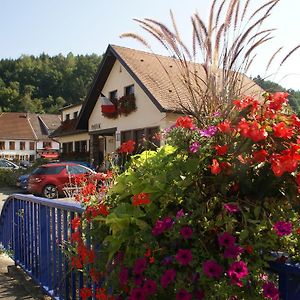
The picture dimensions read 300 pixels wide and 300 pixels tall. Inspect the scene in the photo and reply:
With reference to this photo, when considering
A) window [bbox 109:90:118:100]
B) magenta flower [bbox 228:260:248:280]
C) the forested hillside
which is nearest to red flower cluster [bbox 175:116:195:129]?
magenta flower [bbox 228:260:248:280]

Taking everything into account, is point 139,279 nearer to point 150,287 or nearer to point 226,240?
point 150,287

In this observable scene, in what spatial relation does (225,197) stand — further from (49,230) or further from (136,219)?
(49,230)

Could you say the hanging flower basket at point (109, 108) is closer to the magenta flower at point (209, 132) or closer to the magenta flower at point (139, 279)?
the magenta flower at point (209, 132)

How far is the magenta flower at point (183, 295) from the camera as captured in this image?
1.79 metres

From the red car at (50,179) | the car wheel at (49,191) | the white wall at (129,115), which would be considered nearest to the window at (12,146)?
the white wall at (129,115)

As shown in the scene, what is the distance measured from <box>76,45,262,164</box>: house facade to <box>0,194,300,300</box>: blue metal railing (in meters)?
14.3

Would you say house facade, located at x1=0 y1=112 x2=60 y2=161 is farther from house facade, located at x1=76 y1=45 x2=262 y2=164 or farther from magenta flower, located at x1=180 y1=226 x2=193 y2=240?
magenta flower, located at x1=180 y1=226 x2=193 y2=240

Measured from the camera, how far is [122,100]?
78.1 feet

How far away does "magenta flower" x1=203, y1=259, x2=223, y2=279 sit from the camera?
1.76 meters

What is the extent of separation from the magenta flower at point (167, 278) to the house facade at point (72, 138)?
27536mm

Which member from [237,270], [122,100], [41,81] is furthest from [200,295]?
[41,81]

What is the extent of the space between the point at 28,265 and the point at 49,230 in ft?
3.33

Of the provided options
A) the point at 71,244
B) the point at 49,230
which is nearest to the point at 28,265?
the point at 49,230

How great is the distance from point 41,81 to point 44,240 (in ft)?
329
